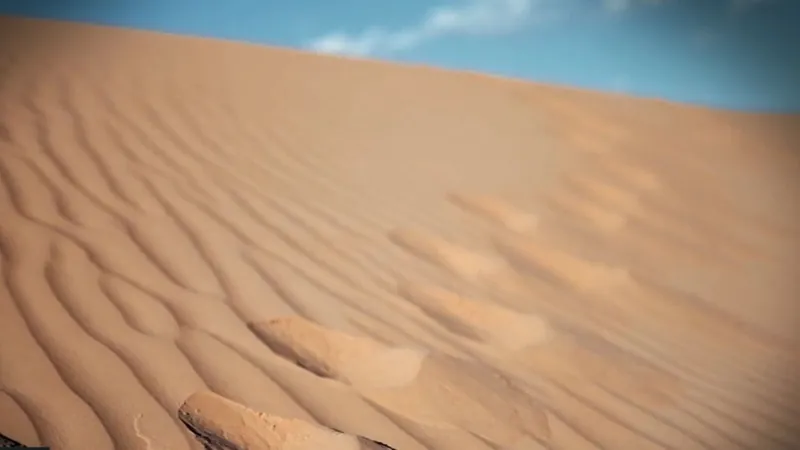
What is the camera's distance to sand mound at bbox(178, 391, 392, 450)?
1.55m

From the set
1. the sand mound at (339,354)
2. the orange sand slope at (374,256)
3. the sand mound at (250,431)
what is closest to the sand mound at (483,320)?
the orange sand slope at (374,256)

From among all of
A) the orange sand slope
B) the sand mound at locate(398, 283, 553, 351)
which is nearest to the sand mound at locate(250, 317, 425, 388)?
the orange sand slope

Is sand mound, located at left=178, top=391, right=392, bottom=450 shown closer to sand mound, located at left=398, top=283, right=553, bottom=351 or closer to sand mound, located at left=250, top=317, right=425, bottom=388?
sand mound, located at left=250, top=317, right=425, bottom=388

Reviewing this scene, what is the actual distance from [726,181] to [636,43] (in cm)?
39

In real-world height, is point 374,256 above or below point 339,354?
above

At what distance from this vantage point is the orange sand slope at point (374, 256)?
164 cm

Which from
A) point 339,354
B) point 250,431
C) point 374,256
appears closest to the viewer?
point 250,431

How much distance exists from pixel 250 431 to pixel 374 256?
52 cm

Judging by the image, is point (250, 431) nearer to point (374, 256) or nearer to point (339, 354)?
point (339, 354)

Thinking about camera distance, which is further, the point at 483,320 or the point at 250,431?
the point at 483,320

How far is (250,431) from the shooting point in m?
1.56

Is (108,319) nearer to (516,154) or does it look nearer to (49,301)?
(49,301)

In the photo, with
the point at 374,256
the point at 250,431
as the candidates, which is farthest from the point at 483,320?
the point at 250,431

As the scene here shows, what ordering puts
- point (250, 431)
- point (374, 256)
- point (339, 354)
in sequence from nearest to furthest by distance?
point (250, 431) < point (339, 354) < point (374, 256)
